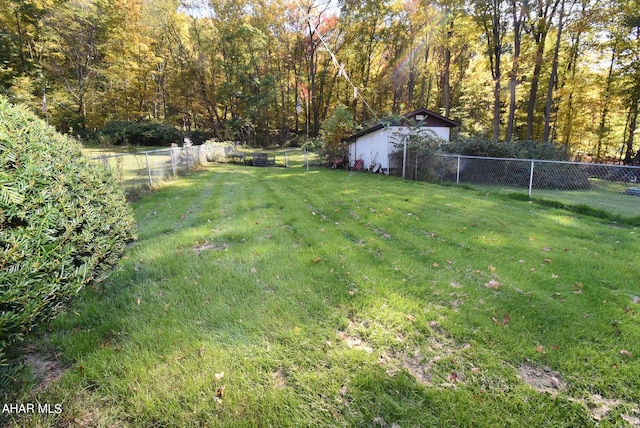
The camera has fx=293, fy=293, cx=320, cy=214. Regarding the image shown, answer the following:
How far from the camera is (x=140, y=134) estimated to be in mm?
25578

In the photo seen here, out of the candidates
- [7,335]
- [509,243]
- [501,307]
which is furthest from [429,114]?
[7,335]

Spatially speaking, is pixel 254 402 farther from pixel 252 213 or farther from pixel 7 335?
pixel 252 213

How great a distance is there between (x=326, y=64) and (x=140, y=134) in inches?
787

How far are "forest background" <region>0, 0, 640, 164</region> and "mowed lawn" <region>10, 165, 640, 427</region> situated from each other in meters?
6.97

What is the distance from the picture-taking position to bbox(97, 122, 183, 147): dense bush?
78.6 feet

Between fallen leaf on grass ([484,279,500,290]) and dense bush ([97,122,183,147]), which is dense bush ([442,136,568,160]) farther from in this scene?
dense bush ([97,122,183,147])

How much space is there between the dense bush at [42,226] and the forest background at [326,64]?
780 cm

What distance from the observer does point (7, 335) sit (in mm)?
1454

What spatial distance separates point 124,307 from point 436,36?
23.8 meters

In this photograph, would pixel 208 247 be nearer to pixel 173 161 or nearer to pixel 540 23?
pixel 173 161

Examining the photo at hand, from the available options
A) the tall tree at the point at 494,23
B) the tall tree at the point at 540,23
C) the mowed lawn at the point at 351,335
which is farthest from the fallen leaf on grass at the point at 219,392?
the tall tree at the point at 540,23

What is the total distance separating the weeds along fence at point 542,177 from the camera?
778 cm

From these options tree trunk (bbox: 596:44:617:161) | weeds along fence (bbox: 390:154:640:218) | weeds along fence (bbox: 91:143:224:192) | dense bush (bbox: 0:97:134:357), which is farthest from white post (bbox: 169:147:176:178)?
tree trunk (bbox: 596:44:617:161)

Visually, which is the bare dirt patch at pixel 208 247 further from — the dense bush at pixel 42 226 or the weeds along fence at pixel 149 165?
the weeds along fence at pixel 149 165
